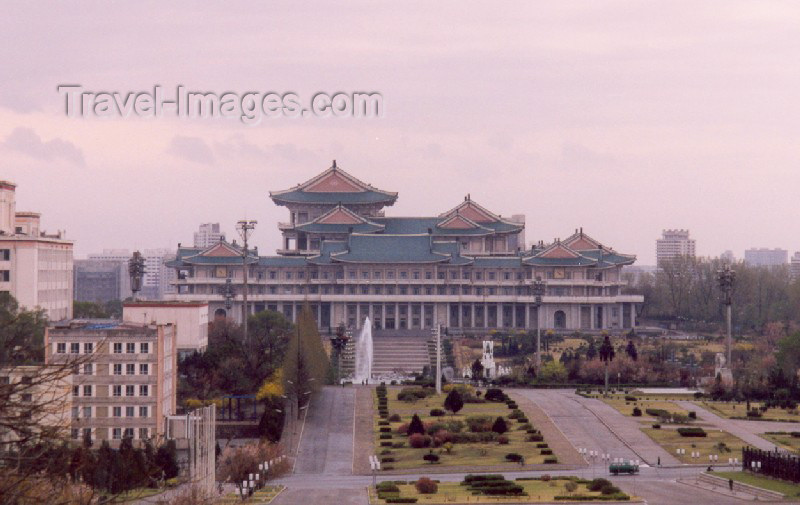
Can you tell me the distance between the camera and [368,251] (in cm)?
14562

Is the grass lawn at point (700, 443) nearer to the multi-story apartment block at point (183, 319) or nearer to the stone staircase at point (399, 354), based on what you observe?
the multi-story apartment block at point (183, 319)

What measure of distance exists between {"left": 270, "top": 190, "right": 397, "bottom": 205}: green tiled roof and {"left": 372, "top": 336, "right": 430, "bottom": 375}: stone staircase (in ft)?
81.8

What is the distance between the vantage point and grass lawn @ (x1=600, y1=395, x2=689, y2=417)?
85375 mm

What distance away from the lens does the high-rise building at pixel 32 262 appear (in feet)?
323

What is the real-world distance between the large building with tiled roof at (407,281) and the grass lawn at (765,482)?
7792 cm

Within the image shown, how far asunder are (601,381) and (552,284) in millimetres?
44190

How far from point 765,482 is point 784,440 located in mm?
Result: 14619

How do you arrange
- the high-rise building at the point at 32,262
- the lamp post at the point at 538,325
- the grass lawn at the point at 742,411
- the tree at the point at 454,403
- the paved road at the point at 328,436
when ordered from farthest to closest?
the lamp post at the point at 538,325, the high-rise building at the point at 32,262, the grass lawn at the point at 742,411, the tree at the point at 454,403, the paved road at the point at 328,436

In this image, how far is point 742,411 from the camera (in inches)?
3408

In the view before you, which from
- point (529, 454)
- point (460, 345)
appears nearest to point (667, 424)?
point (529, 454)

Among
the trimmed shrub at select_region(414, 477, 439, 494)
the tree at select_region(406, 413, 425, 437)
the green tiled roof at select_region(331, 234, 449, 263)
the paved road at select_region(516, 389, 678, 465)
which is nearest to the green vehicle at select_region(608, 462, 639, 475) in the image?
the paved road at select_region(516, 389, 678, 465)

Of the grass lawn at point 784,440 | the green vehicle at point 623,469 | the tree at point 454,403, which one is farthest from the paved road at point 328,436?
the grass lawn at point 784,440

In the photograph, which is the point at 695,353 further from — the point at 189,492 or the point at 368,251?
the point at 189,492

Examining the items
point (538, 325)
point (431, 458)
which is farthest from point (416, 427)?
point (538, 325)
